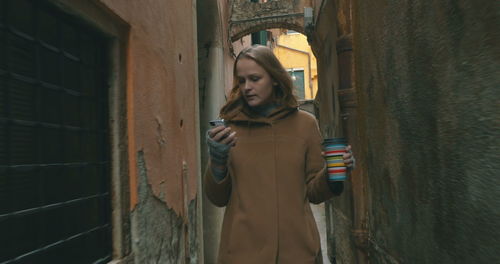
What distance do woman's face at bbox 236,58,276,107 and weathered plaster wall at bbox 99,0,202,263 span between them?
1.01 m

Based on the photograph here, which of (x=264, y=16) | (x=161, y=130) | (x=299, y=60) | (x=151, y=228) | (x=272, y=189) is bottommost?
(x=151, y=228)

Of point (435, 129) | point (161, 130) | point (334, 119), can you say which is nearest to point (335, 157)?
→ point (435, 129)

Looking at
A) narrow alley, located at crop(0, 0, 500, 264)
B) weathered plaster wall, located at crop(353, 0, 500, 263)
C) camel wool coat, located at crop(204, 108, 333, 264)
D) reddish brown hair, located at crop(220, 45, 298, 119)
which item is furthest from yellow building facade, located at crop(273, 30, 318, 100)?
camel wool coat, located at crop(204, 108, 333, 264)

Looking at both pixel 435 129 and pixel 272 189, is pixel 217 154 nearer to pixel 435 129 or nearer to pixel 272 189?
pixel 272 189

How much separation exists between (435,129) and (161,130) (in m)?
2.13

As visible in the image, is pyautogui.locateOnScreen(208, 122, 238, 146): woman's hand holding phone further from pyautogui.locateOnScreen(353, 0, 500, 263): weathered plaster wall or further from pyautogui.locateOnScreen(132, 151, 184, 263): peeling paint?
pyautogui.locateOnScreen(132, 151, 184, 263): peeling paint

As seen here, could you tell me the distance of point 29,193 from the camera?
1.87m

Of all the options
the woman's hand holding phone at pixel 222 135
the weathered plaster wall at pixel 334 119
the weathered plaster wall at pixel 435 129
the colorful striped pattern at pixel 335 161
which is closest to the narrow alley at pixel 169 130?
the weathered plaster wall at pixel 435 129

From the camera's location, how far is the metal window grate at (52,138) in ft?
5.76

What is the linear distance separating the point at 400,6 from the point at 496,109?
1.03 metres

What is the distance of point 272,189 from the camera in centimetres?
178

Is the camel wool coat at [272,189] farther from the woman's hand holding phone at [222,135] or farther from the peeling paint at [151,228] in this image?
the peeling paint at [151,228]

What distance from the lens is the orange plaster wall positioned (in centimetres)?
277

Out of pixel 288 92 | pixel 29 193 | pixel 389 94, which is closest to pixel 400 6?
pixel 389 94
